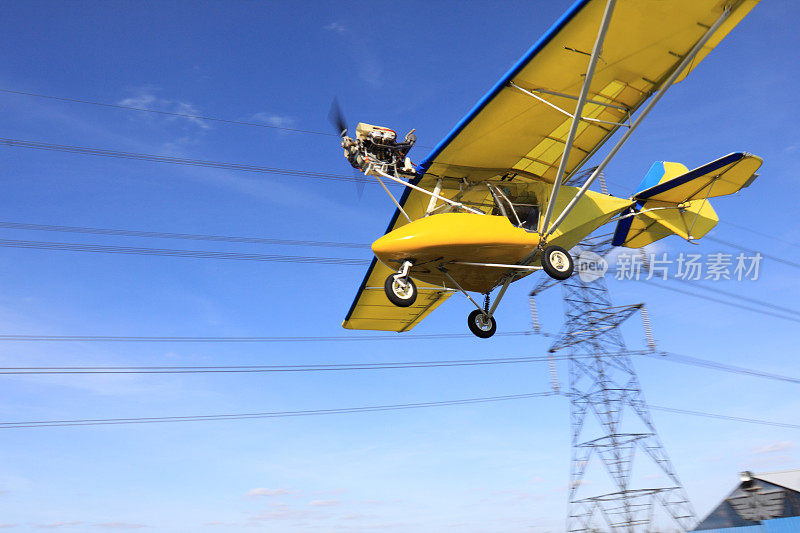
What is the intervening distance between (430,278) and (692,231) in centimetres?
955

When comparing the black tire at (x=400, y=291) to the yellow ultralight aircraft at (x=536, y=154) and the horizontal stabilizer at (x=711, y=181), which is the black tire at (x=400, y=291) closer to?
the yellow ultralight aircraft at (x=536, y=154)

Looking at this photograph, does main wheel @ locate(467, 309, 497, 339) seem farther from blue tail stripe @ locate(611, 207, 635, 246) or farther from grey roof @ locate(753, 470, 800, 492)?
grey roof @ locate(753, 470, 800, 492)

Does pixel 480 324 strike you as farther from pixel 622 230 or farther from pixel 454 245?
pixel 622 230

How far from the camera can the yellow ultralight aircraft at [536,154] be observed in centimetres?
869

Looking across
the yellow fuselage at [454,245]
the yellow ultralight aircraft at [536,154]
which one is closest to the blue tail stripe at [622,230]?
the yellow ultralight aircraft at [536,154]

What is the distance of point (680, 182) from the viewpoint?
1352cm

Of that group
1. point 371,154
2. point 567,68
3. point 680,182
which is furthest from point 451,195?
point 680,182

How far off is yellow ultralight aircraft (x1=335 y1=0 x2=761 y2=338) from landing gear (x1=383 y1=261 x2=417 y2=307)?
0.02 metres

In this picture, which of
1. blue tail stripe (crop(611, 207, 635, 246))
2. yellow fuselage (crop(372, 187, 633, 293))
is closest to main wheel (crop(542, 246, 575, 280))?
yellow fuselage (crop(372, 187, 633, 293))

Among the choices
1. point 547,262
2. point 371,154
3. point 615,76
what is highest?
point 615,76

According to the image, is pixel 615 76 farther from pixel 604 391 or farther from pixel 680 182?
pixel 604 391

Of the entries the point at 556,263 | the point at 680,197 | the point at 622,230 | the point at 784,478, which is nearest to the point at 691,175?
the point at 680,197

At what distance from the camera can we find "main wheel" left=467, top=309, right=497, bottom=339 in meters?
12.2

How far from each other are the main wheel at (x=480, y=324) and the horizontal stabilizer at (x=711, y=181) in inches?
207
